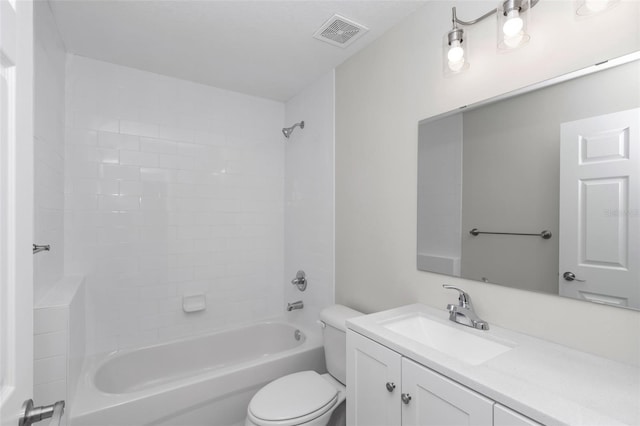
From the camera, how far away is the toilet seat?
1.51 meters

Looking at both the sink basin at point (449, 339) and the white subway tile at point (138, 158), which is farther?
the white subway tile at point (138, 158)

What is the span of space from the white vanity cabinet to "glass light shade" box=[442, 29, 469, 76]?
126 cm

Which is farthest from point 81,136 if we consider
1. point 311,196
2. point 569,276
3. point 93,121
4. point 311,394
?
point 569,276

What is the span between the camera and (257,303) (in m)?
2.88

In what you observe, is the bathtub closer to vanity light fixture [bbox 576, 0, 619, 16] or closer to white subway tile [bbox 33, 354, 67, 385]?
white subway tile [bbox 33, 354, 67, 385]

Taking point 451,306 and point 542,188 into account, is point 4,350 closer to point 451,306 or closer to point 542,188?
point 451,306

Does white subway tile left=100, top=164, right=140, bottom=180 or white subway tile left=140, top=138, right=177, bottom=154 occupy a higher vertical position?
white subway tile left=140, top=138, right=177, bottom=154

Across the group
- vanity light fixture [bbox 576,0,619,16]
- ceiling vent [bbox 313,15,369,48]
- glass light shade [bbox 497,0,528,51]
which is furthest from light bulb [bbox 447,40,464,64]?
ceiling vent [bbox 313,15,369,48]

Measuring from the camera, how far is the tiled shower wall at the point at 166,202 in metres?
2.21

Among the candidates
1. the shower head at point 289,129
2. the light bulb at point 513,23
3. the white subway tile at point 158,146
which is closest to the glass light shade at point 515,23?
the light bulb at point 513,23

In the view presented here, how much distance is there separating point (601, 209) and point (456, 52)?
850 millimetres

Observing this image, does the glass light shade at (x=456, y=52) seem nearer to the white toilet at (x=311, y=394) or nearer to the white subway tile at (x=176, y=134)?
the white toilet at (x=311, y=394)

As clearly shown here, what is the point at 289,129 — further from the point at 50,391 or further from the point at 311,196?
the point at 50,391

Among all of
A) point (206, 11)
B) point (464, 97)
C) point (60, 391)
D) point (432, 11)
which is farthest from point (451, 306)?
point (206, 11)
